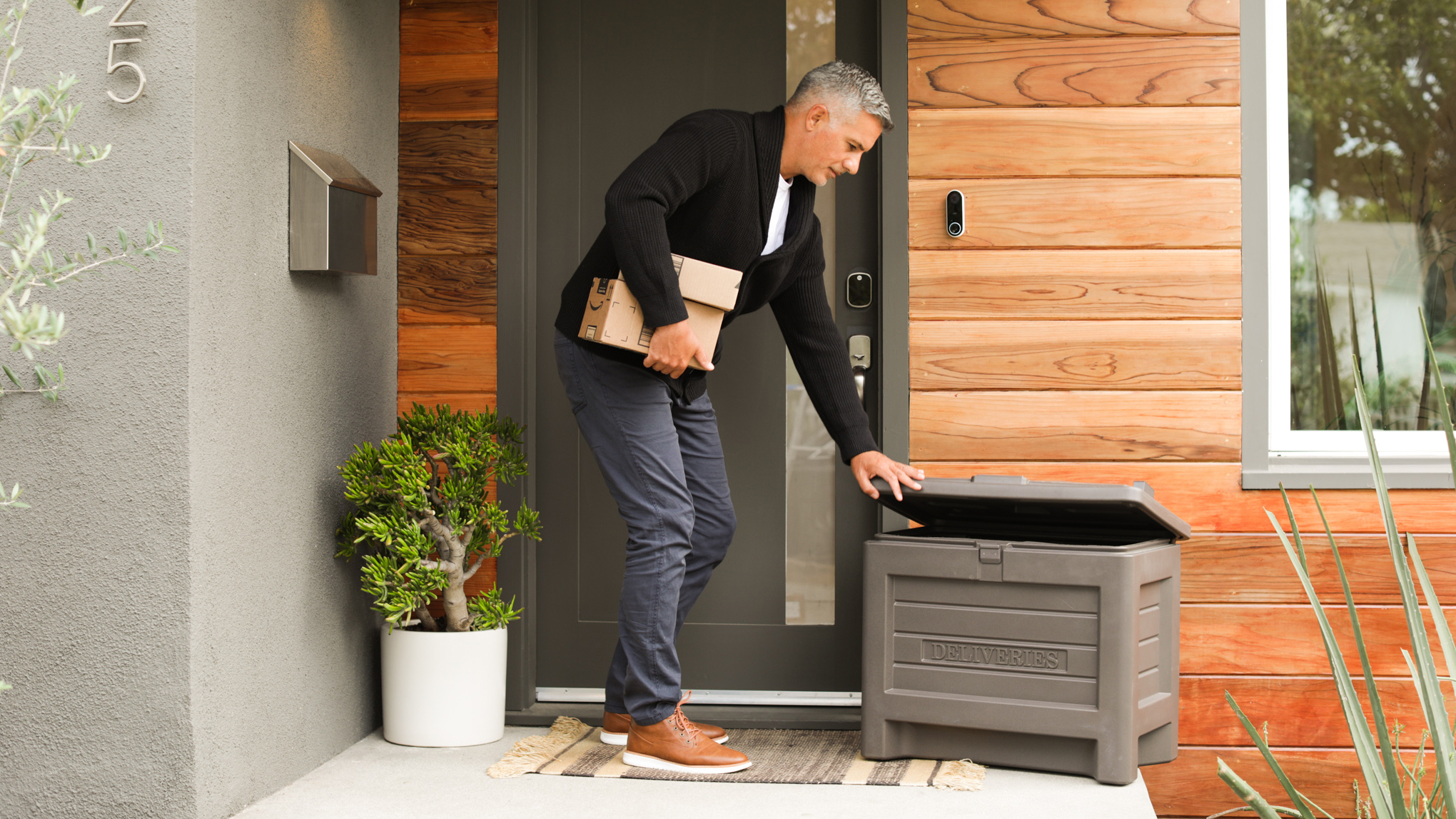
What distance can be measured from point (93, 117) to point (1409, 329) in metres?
2.96

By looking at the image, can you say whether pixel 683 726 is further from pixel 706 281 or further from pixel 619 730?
pixel 706 281

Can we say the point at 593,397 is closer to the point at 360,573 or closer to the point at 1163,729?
the point at 360,573

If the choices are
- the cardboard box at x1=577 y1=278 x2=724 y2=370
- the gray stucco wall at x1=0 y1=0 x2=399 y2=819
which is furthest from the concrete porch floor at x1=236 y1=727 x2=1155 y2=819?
the cardboard box at x1=577 y1=278 x2=724 y2=370

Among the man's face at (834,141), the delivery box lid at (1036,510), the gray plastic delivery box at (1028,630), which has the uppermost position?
the man's face at (834,141)

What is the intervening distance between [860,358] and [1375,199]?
4.42 feet

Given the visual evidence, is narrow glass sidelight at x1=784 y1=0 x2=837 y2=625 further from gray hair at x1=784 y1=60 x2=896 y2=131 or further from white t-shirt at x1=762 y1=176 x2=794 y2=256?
gray hair at x1=784 y1=60 x2=896 y2=131

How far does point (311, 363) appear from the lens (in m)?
2.35

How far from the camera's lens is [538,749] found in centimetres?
241

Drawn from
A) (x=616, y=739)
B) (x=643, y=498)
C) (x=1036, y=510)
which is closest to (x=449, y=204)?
(x=643, y=498)

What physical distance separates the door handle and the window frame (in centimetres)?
89

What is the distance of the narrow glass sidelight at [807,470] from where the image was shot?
2.82 meters

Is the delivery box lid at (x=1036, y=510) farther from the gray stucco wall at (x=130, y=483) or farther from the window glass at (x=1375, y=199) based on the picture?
the gray stucco wall at (x=130, y=483)

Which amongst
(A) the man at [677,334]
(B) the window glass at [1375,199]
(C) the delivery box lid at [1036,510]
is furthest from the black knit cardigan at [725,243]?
(B) the window glass at [1375,199]

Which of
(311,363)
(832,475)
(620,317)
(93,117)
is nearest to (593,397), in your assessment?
(620,317)
